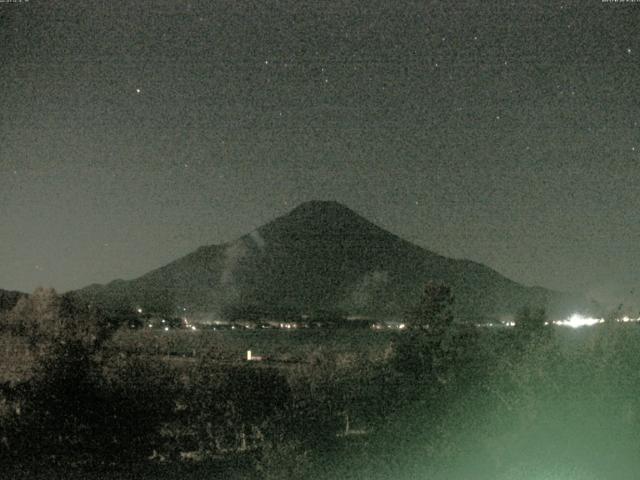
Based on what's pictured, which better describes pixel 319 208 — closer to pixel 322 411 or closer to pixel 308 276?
pixel 308 276

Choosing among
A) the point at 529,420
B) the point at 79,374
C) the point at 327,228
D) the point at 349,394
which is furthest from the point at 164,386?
the point at 327,228

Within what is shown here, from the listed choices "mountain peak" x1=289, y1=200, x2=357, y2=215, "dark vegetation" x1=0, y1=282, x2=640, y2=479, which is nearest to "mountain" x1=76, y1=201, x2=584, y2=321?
"mountain peak" x1=289, y1=200, x2=357, y2=215

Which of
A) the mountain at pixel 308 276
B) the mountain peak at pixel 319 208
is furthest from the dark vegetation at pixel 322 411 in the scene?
the mountain peak at pixel 319 208

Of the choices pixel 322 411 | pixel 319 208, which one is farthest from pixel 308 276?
pixel 322 411

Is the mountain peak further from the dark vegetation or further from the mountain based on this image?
the dark vegetation

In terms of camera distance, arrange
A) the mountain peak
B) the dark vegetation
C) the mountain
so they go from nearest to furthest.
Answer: the dark vegetation, the mountain, the mountain peak

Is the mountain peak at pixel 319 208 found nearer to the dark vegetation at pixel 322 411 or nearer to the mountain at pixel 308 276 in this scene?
the mountain at pixel 308 276
